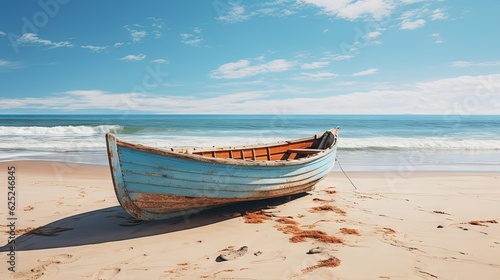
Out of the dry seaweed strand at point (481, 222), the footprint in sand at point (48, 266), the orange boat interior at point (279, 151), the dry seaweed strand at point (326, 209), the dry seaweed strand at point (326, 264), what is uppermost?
the orange boat interior at point (279, 151)

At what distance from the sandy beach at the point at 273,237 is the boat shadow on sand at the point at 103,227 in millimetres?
18

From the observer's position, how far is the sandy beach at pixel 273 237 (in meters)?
4.03

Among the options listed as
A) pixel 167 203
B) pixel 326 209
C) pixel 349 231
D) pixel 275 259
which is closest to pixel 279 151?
pixel 326 209

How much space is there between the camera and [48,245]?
4867 millimetres

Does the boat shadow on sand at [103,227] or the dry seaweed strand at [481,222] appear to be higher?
the boat shadow on sand at [103,227]

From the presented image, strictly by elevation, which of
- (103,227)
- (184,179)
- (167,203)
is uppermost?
(184,179)

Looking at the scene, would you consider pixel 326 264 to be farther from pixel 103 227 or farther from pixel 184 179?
pixel 103 227

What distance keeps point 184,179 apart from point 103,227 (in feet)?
6.21

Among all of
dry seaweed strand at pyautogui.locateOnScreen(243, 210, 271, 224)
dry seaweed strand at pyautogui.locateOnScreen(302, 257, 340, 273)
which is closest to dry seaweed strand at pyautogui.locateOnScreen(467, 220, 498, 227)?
dry seaweed strand at pyautogui.locateOnScreen(302, 257, 340, 273)

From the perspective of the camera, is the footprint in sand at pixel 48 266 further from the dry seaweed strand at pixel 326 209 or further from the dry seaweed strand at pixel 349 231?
the dry seaweed strand at pixel 326 209

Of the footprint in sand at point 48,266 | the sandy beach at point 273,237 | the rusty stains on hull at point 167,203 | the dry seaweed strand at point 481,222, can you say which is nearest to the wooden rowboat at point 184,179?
the rusty stains on hull at point 167,203

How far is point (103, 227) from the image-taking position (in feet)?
18.7

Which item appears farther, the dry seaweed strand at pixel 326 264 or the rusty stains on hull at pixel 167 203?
the rusty stains on hull at pixel 167 203

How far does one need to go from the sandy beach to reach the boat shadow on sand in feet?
0.06
